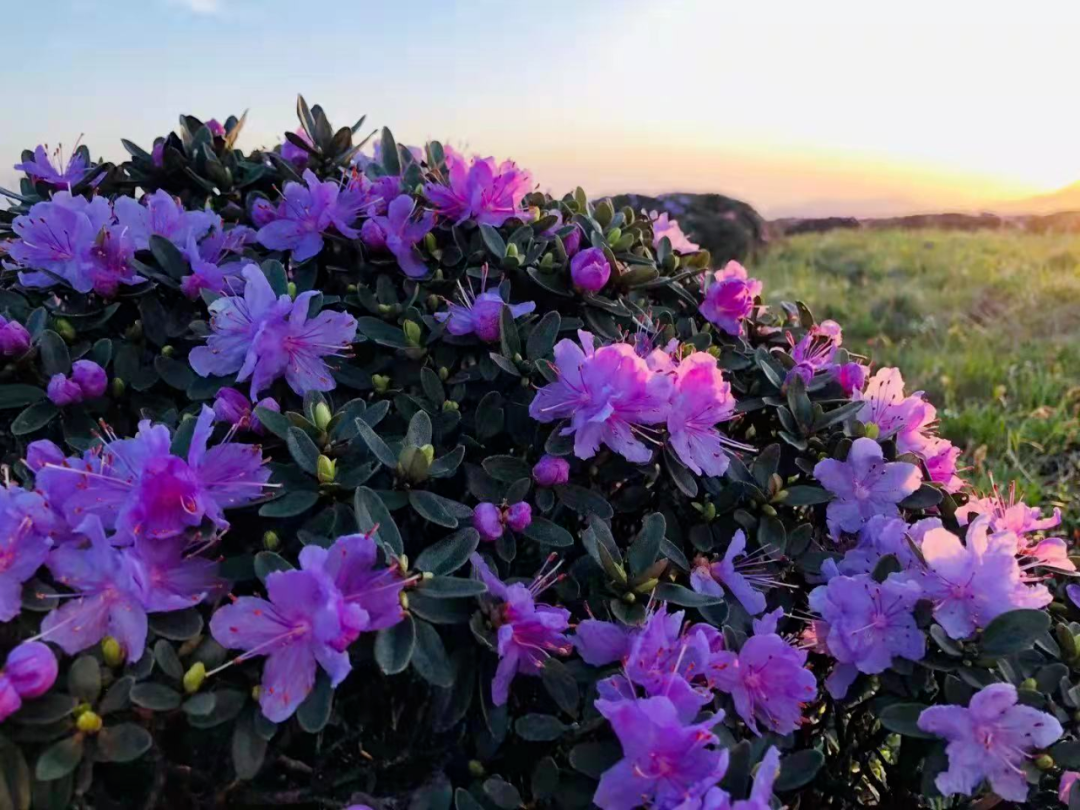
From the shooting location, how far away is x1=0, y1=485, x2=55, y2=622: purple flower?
1.17 metres

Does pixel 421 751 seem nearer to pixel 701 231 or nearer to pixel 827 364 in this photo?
pixel 827 364

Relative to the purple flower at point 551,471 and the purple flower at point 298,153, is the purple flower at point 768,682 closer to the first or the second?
the purple flower at point 551,471

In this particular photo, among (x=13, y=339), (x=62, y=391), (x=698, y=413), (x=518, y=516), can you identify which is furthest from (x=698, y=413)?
(x=13, y=339)

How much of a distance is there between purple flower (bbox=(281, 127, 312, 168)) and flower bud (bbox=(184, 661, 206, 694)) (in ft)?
4.69

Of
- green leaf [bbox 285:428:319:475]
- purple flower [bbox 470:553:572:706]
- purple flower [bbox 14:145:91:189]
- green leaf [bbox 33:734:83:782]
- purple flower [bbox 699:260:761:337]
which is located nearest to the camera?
green leaf [bbox 33:734:83:782]

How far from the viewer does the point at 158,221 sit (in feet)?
6.23

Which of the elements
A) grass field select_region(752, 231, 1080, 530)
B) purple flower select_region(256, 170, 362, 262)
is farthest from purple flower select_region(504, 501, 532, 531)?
grass field select_region(752, 231, 1080, 530)

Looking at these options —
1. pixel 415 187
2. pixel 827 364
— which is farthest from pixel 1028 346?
pixel 415 187

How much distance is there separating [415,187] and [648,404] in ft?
2.91

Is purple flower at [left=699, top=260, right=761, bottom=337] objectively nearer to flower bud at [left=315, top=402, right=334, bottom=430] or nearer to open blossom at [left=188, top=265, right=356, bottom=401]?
open blossom at [left=188, top=265, right=356, bottom=401]

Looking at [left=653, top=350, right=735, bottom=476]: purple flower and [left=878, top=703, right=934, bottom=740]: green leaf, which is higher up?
Result: [left=653, top=350, right=735, bottom=476]: purple flower

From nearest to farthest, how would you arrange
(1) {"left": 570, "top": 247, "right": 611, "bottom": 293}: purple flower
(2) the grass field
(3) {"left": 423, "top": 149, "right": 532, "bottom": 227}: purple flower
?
(1) {"left": 570, "top": 247, "right": 611, "bottom": 293}: purple flower
(3) {"left": 423, "top": 149, "right": 532, "bottom": 227}: purple flower
(2) the grass field

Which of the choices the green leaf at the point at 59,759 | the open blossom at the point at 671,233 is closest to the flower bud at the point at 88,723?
the green leaf at the point at 59,759

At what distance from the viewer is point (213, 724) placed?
1152 mm
